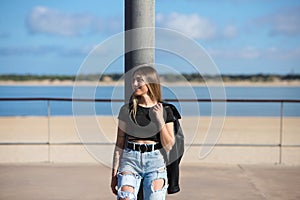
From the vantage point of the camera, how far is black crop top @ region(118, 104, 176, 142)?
2.92 metres

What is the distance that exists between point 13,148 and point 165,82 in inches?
313

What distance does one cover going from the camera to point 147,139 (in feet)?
9.68

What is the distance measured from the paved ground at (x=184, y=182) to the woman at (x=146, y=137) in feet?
6.93

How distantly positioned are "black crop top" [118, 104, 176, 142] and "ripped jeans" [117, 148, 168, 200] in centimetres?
9

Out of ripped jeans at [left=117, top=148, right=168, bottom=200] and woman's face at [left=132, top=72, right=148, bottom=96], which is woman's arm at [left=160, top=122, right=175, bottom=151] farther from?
woman's face at [left=132, top=72, right=148, bottom=96]

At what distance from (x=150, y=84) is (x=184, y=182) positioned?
2978mm

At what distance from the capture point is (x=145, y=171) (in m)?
2.94

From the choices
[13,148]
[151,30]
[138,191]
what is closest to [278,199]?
[138,191]

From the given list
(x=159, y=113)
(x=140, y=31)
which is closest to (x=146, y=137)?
(x=159, y=113)

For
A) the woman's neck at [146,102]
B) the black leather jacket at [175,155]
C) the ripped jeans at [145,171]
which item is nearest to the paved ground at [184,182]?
the black leather jacket at [175,155]

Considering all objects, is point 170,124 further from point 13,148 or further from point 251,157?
point 13,148

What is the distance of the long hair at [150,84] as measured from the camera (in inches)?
114

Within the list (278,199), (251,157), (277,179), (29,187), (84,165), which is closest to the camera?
(278,199)

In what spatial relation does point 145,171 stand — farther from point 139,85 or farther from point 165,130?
point 139,85
